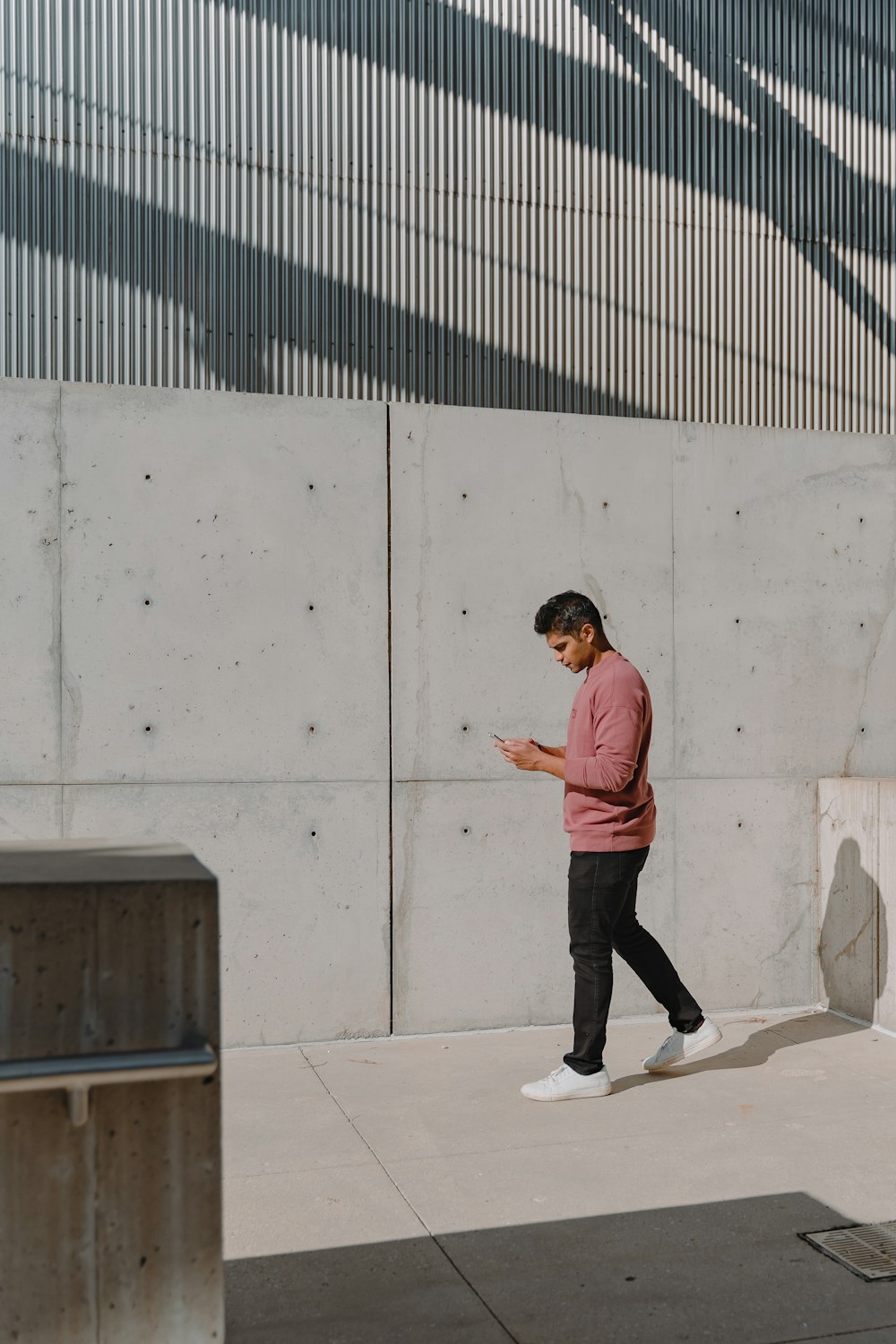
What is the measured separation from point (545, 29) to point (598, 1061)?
624 centimetres

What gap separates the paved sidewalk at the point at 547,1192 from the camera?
2.81 metres

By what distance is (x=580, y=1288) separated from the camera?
9.63ft

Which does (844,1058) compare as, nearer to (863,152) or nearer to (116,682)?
(116,682)

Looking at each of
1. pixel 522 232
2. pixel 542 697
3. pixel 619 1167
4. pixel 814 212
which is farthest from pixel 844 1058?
pixel 814 212

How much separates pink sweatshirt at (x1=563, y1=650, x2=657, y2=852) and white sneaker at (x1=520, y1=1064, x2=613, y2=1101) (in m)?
0.84

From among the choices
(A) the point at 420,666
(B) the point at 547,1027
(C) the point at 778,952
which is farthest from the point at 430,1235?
(C) the point at 778,952

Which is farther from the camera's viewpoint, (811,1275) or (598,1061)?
(598,1061)

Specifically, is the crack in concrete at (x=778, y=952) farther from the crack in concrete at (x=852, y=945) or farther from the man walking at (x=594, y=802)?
the man walking at (x=594, y=802)

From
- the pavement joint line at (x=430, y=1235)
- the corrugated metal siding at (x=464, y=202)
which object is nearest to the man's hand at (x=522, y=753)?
the pavement joint line at (x=430, y=1235)

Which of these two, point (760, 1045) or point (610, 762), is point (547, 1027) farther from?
point (610, 762)

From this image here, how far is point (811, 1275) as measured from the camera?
2.99 m

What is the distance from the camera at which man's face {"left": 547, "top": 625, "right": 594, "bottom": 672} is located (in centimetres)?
441

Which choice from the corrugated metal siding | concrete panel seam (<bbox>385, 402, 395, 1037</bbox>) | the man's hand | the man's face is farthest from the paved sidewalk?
the corrugated metal siding

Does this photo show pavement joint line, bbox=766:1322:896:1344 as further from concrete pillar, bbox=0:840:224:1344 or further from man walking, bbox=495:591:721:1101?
man walking, bbox=495:591:721:1101
